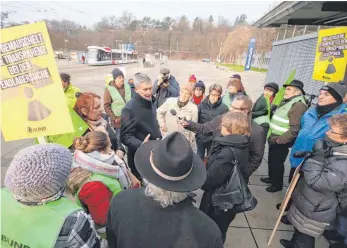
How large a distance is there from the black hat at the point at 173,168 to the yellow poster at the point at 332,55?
13.4 feet

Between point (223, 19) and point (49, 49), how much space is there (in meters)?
141

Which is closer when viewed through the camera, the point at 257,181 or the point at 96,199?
the point at 96,199

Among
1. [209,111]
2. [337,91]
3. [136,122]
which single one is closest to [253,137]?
[337,91]

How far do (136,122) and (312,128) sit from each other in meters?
2.26

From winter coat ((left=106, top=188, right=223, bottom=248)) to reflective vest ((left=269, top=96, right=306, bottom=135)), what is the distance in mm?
2737

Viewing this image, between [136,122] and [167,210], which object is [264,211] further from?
[167,210]

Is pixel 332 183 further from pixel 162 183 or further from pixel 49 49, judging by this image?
pixel 49 49

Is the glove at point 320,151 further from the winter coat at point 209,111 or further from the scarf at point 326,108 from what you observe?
the winter coat at point 209,111

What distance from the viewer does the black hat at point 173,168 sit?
1170 millimetres

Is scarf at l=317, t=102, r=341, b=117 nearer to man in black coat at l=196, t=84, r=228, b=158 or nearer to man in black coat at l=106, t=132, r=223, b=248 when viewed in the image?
man in black coat at l=196, t=84, r=228, b=158

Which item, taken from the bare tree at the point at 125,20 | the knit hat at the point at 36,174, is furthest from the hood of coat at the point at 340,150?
the bare tree at the point at 125,20

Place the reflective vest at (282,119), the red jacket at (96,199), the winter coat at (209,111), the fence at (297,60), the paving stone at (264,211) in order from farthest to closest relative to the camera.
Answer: the fence at (297,60) < the winter coat at (209,111) < the reflective vest at (282,119) < the paving stone at (264,211) < the red jacket at (96,199)

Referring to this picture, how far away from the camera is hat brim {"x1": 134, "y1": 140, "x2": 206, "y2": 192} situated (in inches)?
46.1

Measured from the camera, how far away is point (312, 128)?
294 centimetres
